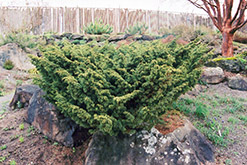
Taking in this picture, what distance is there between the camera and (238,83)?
17.0 feet

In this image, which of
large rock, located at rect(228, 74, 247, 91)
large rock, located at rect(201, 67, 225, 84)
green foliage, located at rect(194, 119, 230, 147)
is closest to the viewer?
A: green foliage, located at rect(194, 119, 230, 147)

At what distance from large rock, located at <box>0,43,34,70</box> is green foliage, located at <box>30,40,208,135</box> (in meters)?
7.09

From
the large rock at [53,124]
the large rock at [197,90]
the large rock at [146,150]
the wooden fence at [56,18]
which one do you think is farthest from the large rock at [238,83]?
the wooden fence at [56,18]

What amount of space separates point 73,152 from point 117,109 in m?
1.19

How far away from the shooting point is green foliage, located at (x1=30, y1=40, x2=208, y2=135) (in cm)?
211

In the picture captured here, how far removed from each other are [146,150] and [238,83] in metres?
4.23

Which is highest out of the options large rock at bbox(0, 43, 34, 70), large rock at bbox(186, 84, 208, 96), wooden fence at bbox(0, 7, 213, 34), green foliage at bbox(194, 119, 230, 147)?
wooden fence at bbox(0, 7, 213, 34)

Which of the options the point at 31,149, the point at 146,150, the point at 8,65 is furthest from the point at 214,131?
the point at 8,65

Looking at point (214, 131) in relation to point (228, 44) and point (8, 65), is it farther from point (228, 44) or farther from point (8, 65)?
point (8, 65)

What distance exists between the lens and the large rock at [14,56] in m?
8.61

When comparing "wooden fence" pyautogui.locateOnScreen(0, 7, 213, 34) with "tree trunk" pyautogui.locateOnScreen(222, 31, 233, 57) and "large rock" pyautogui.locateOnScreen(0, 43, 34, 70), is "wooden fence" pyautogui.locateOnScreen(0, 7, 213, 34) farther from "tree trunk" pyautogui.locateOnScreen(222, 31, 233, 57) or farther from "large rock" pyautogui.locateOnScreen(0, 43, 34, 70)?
"tree trunk" pyautogui.locateOnScreen(222, 31, 233, 57)

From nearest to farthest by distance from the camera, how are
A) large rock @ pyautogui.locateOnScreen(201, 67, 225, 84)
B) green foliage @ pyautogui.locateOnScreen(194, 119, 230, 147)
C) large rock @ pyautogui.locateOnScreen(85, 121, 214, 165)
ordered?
large rock @ pyautogui.locateOnScreen(85, 121, 214, 165) < green foliage @ pyautogui.locateOnScreen(194, 119, 230, 147) < large rock @ pyautogui.locateOnScreen(201, 67, 225, 84)

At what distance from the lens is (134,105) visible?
2.47 metres

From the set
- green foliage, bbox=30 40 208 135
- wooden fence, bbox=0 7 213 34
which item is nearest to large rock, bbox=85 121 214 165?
green foliage, bbox=30 40 208 135
